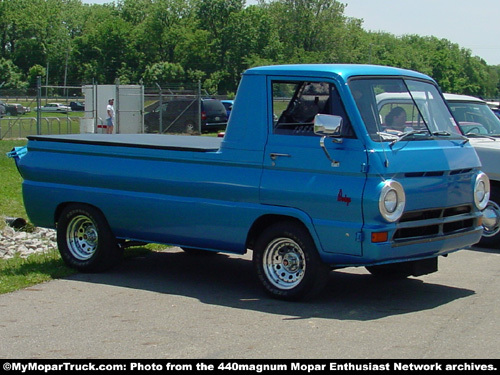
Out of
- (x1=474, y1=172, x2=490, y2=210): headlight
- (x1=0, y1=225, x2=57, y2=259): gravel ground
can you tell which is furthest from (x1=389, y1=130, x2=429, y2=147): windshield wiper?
(x1=0, y1=225, x2=57, y2=259): gravel ground

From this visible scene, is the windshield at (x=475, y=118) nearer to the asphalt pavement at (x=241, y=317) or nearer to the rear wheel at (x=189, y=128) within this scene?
the asphalt pavement at (x=241, y=317)

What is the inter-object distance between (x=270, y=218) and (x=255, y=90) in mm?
1336

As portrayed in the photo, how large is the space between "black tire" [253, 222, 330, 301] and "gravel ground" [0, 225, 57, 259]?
4.61 m

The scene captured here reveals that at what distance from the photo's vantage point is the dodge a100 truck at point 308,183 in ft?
22.9

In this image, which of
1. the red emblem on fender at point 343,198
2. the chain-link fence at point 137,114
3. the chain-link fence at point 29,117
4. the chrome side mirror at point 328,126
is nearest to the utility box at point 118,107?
the chain-link fence at point 137,114

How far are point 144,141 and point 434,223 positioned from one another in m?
3.91

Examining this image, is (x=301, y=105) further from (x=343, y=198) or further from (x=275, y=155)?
(x=343, y=198)

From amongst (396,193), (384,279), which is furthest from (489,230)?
(396,193)

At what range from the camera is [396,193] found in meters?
6.89

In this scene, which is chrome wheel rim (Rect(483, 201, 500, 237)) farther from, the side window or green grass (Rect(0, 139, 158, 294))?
Answer: green grass (Rect(0, 139, 158, 294))

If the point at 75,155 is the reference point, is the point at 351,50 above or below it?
above

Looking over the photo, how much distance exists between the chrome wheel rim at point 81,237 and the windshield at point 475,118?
240 inches
